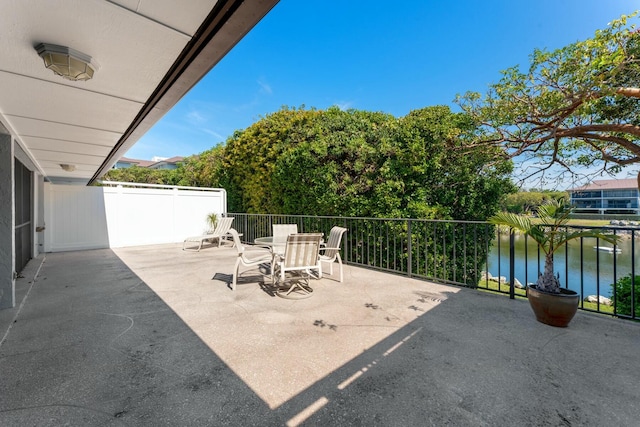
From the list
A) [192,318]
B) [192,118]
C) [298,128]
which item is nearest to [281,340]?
[192,318]

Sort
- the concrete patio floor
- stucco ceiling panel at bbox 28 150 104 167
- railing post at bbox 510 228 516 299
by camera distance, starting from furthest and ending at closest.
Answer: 1. stucco ceiling panel at bbox 28 150 104 167
2. railing post at bbox 510 228 516 299
3. the concrete patio floor

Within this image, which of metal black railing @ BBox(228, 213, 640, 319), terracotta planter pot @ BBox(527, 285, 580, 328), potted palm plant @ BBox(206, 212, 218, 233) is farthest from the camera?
potted palm plant @ BBox(206, 212, 218, 233)

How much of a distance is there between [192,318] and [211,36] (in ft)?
9.24

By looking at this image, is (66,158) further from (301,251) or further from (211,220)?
(301,251)

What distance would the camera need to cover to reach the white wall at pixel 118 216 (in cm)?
820

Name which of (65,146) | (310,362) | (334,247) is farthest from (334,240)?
(65,146)

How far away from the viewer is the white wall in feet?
26.9

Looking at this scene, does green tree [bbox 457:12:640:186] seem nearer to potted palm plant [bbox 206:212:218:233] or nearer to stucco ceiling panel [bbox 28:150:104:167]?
→ stucco ceiling panel [bbox 28:150:104:167]

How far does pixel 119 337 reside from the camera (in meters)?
2.66

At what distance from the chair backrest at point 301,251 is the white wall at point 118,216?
7.52 meters

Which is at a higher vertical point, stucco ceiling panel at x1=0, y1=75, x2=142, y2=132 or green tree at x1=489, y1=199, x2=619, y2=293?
stucco ceiling panel at x1=0, y1=75, x2=142, y2=132

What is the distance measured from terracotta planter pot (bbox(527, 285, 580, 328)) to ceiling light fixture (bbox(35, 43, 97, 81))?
458 centimetres

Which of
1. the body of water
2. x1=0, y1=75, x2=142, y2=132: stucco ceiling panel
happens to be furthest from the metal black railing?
x1=0, y1=75, x2=142, y2=132: stucco ceiling panel

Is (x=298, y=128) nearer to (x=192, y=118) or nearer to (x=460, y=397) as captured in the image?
(x=460, y=397)
